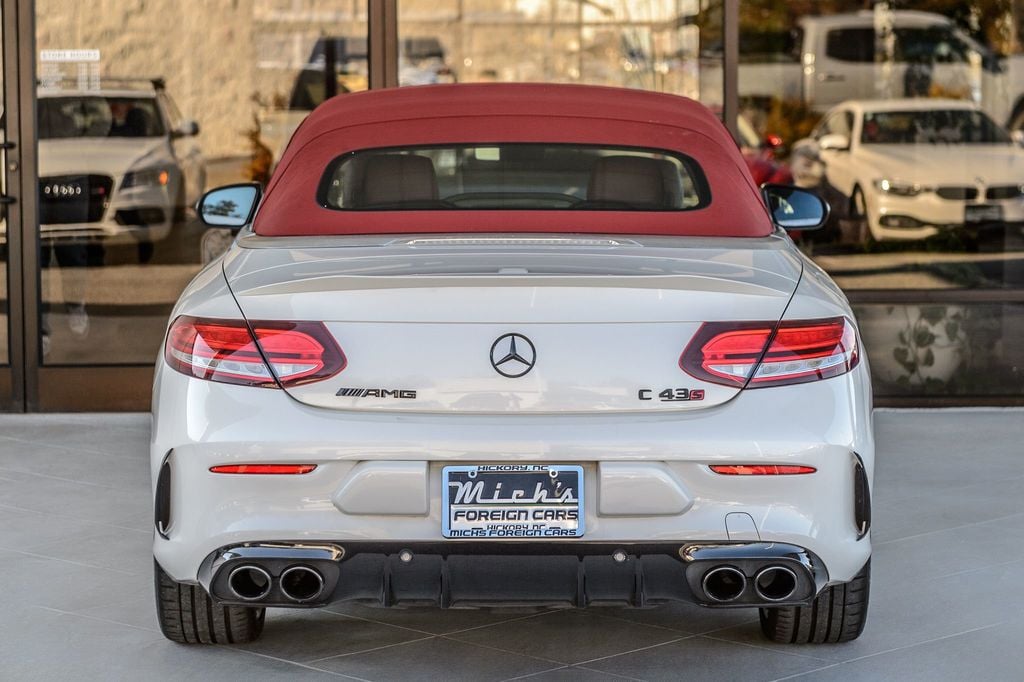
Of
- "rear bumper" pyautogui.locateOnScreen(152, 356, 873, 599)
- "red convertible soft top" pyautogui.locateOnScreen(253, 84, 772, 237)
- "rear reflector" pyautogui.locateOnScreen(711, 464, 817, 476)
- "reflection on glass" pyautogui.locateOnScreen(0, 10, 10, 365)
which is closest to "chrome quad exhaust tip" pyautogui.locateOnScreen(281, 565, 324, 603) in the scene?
"rear bumper" pyautogui.locateOnScreen(152, 356, 873, 599)

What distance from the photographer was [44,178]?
27.9 feet

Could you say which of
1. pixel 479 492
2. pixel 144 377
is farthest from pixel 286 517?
pixel 144 377

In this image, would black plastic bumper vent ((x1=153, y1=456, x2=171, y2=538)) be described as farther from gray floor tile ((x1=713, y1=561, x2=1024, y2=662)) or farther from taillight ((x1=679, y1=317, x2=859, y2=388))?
gray floor tile ((x1=713, y1=561, x2=1024, y2=662))

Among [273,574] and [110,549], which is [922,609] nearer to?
[273,574]

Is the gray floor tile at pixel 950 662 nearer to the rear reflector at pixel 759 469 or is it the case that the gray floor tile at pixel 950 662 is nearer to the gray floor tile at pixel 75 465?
the rear reflector at pixel 759 469

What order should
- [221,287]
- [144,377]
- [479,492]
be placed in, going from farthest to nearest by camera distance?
[144,377], [221,287], [479,492]

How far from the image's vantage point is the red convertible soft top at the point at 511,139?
449 centimetres

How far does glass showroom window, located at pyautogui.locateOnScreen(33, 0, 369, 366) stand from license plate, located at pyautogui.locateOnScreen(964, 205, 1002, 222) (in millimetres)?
3539

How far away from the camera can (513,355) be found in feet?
11.6

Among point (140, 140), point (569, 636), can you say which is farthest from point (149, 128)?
point (569, 636)

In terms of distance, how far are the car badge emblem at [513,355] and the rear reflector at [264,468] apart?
1.58 ft

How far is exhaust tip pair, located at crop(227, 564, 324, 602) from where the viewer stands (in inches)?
143

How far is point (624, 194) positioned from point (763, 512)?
1430 millimetres

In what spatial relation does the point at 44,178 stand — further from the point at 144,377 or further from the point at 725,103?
the point at 725,103
